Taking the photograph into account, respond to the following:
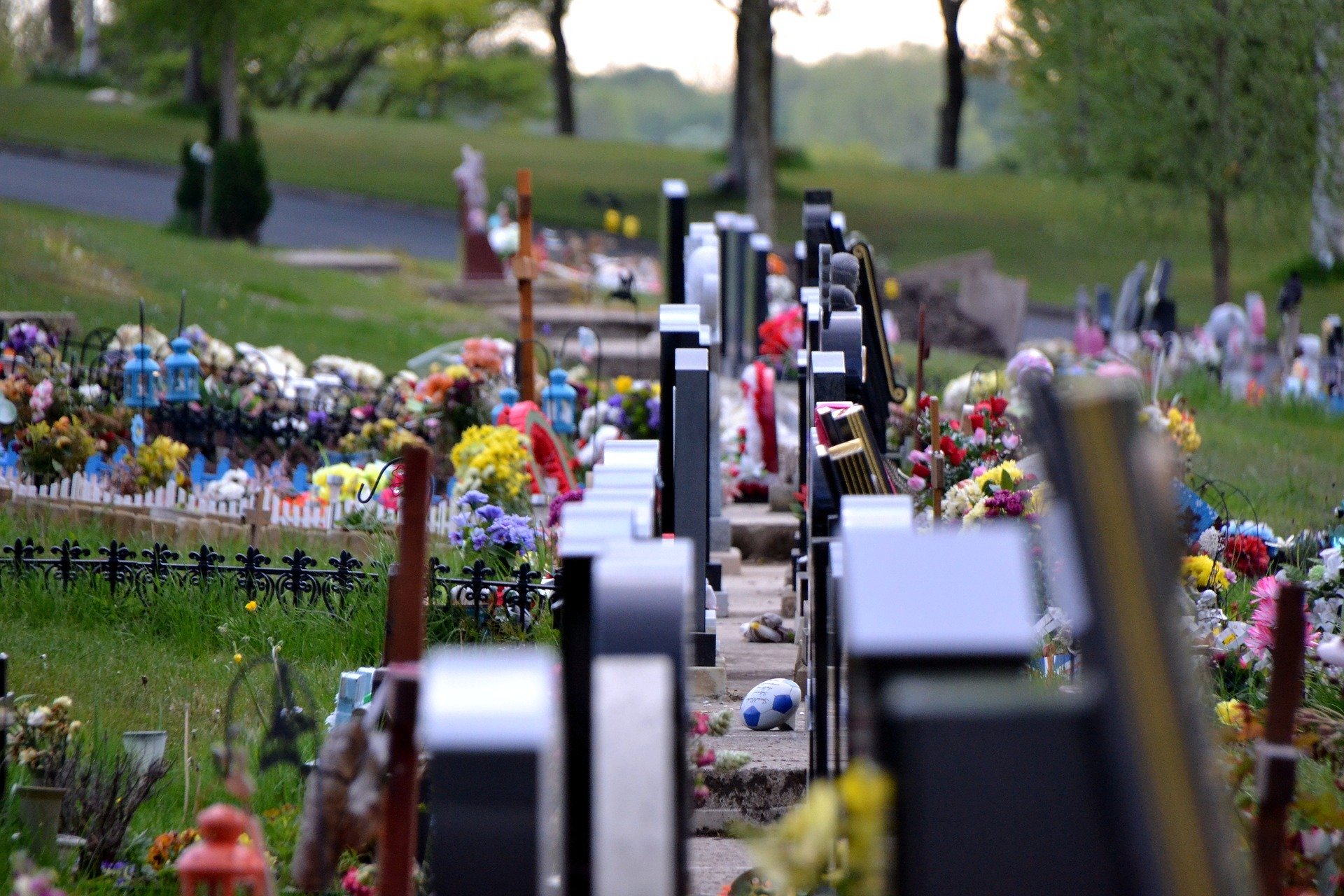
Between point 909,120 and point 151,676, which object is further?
point 909,120

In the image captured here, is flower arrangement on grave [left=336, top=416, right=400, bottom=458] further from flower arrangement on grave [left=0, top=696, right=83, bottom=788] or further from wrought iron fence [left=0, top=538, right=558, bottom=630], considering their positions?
flower arrangement on grave [left=0, top=696, right=83, bottom=788]

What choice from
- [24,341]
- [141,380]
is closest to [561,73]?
[24,341]

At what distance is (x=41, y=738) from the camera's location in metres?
4.30

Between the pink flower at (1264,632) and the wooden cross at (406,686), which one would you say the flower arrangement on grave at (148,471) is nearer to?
the wooden cross at (406,686)

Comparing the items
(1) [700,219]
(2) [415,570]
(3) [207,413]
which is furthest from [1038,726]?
(1) [700,219]

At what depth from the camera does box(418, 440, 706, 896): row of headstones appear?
7.73ft

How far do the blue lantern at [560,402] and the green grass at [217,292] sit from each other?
4396mm

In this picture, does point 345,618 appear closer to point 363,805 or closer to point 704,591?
point 704,591

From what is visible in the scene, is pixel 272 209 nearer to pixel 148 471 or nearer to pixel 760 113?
pixel 760 113

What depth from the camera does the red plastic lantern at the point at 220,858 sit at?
261 centimetres

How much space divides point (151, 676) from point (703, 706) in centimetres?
200

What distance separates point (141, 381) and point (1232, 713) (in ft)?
21.4

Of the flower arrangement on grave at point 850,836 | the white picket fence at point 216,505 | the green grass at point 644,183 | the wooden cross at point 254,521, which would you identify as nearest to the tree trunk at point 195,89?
the green grass at point 644,183

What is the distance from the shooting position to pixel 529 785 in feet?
7.80
